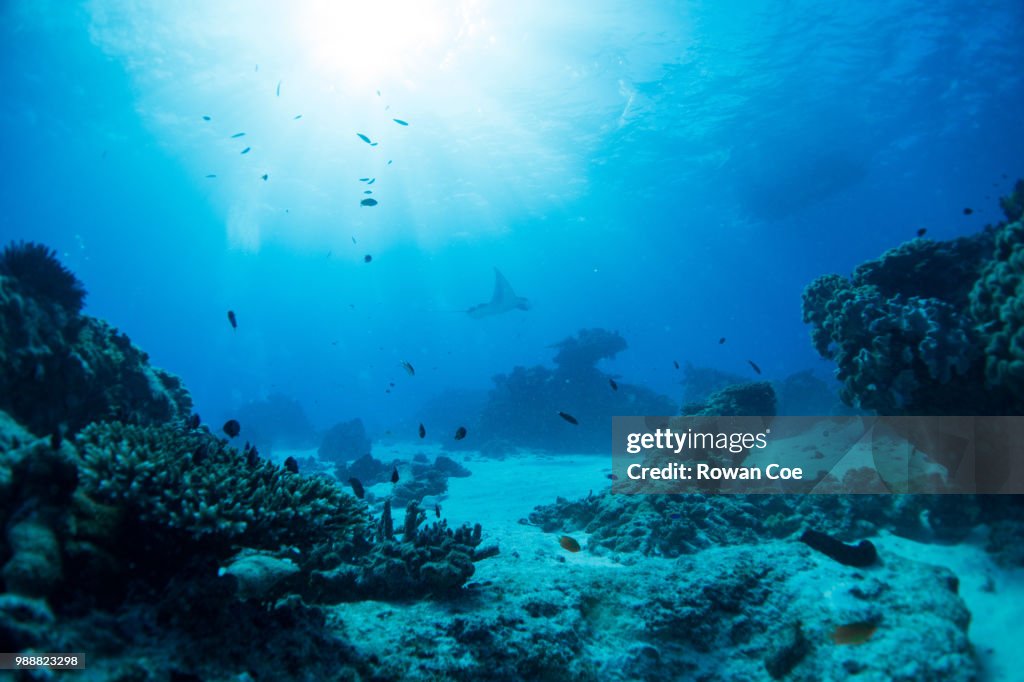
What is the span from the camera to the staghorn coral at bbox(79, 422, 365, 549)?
3314 mm

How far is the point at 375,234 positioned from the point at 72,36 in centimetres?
3916

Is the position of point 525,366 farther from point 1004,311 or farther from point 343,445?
point 1004,311

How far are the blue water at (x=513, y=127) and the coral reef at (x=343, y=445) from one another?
27.2ft

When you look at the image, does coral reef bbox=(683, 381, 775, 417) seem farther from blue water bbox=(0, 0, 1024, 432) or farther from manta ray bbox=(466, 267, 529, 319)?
manta ray bbox=(466, 267, 529, 319)

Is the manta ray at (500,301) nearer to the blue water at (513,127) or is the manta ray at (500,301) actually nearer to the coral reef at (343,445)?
the blue water at (513,127)

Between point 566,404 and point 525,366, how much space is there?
6917 millimetres

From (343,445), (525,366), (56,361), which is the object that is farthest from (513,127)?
(56,361)

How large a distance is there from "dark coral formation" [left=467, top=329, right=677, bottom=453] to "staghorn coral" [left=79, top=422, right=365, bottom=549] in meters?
20.0

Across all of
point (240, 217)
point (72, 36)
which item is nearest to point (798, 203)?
point (72, 36)

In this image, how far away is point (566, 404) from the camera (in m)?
24.9

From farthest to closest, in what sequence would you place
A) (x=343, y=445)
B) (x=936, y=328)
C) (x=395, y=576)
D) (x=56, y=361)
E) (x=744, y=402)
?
1. (x=343, y=445)
2. (x=744, y=402)
3. (x=936, y=328)
4. (x=56, y=361)
5. (x=395, y=576)

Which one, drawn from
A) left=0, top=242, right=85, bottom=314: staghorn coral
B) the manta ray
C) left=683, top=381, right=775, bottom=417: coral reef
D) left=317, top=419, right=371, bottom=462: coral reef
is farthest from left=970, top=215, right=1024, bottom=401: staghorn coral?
left=317, top=419, right=371, bottom=462: coral reef

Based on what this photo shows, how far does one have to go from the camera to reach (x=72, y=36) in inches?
1082

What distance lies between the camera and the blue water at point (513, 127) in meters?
25.3
